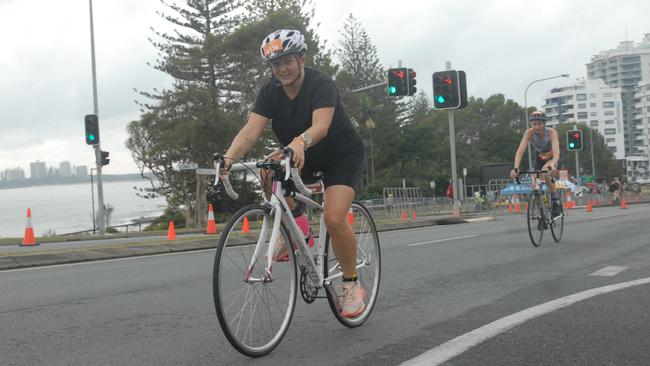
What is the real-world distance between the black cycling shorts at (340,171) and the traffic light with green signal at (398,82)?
702 inches

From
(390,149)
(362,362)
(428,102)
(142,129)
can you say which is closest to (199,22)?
(142,129)

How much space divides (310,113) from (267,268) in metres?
1.03

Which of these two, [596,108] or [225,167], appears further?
[596,108]

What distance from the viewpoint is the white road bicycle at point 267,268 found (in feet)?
11.3

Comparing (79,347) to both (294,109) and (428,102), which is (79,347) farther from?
(428,102)

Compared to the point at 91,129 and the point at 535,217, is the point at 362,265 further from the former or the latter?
the point at 91,129

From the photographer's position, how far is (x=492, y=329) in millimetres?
4121

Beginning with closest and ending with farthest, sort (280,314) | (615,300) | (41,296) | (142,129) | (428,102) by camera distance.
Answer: (280,314)
(615,300)
(41,296)
(142,129)
(428,102)

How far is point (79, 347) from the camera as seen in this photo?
3.92 metres

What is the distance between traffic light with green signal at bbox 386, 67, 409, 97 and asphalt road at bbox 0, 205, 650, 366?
1420cm

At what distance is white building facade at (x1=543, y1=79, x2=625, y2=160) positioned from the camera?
537 ft

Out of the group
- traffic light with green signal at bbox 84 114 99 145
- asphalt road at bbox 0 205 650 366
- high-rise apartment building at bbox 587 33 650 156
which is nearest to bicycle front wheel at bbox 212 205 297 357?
asphalt road at bbox 0 205 650 366

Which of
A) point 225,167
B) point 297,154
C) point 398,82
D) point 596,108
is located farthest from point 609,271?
point 596,108

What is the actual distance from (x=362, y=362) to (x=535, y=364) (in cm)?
90
